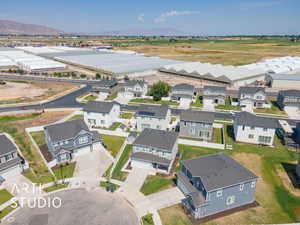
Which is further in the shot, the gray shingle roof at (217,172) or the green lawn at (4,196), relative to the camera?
the green lawn at (4,196)

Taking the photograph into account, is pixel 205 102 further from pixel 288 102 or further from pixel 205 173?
pixel 205 173

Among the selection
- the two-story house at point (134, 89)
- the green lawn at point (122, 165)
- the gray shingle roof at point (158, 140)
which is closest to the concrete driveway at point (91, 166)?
the green lawn at point (122, 165)

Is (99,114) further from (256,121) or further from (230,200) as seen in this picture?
(256,121)

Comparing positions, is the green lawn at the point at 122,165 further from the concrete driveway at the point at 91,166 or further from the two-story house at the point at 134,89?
the two-story house at the point at 134,89

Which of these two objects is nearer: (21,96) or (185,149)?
(185,149)

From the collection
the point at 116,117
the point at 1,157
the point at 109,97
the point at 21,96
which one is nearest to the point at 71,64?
the point at 21,96

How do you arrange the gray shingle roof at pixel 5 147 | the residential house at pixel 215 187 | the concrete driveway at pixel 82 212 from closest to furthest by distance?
the concrete driveway at pixel 82 212 → the residential house at pixel 215 187 → the gray shingle roof at pixel 5 147

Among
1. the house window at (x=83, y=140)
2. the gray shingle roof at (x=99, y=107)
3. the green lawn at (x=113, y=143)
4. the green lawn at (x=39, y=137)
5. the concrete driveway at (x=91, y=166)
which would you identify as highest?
the gray shingle roof at (x=99, y=107)
